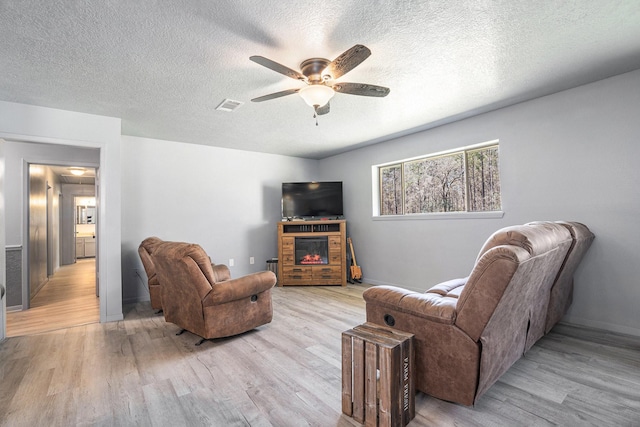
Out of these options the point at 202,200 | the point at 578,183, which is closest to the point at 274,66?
the point at 578,183

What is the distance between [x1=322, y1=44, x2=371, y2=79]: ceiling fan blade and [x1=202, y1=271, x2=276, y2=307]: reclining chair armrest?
197cm

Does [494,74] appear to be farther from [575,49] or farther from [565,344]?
[565,344]

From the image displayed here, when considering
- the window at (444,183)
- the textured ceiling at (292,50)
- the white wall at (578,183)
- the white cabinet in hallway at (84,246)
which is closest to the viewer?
the textured ceiling at (292,50)

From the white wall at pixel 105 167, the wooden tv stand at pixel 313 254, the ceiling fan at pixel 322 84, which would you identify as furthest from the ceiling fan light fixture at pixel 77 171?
the ceiling fan at pixel 322 84

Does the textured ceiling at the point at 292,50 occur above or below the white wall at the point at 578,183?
above

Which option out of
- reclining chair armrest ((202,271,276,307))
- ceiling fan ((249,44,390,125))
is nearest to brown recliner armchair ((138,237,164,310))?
reclining chair armrest ((202,271,276,307))

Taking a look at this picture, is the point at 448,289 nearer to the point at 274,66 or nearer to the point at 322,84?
the point at 322,84

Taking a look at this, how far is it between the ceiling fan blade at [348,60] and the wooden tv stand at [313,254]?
3.30 metres

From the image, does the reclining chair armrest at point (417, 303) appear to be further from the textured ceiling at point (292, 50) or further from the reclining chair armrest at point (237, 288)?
the textured ceiling at point (292, 50)

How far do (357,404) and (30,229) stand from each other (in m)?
5.28

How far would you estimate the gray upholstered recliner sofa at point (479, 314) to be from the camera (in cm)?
159

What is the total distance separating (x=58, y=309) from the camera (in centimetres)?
412

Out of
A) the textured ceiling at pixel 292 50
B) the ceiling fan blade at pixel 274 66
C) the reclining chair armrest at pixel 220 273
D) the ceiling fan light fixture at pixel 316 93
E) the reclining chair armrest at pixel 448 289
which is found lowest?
the reclining chair armrest at pixel 220 273

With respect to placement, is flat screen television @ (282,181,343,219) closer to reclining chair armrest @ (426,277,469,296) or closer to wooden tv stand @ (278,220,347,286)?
wooden tv stand @ (278,220,347,286)
